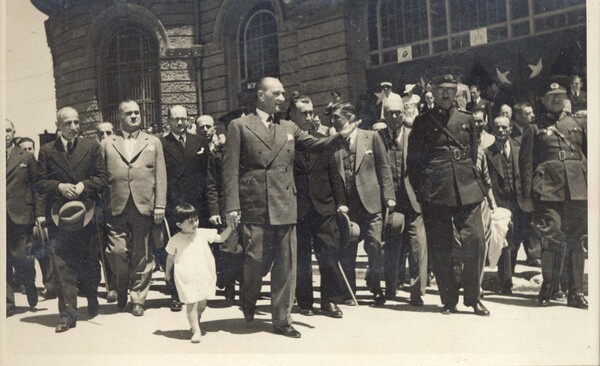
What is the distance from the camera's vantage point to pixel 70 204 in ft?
19.4

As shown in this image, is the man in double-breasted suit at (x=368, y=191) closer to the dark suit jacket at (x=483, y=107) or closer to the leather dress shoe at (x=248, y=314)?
the leather dress shoe at (x=248, y=314)

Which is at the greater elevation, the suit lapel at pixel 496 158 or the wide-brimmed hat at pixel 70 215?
the suit lapel at pixel 496 158

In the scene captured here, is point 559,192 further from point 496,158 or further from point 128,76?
point 128,76

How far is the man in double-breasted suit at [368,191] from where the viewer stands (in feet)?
21.1

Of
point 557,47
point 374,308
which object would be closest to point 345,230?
point 374,308

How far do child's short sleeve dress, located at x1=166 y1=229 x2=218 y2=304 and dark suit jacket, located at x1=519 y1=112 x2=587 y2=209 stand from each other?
306 centimetres

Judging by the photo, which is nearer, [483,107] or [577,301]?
[577,301]

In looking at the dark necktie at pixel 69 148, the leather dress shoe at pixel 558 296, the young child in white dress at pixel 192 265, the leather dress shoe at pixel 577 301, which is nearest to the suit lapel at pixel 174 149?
the dark necktie at pixel 69 148

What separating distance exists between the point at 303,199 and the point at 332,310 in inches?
42.5

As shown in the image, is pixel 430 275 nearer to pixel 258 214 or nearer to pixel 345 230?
pixel 345 230

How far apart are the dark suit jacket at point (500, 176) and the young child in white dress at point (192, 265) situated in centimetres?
323

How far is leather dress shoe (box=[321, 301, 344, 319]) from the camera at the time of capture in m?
5.90

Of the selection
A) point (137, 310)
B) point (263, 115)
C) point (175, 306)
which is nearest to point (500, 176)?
point (263, 115)

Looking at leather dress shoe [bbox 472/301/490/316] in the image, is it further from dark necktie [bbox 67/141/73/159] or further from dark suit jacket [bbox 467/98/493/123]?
dark necktie [bbox 67/141/73/159]
